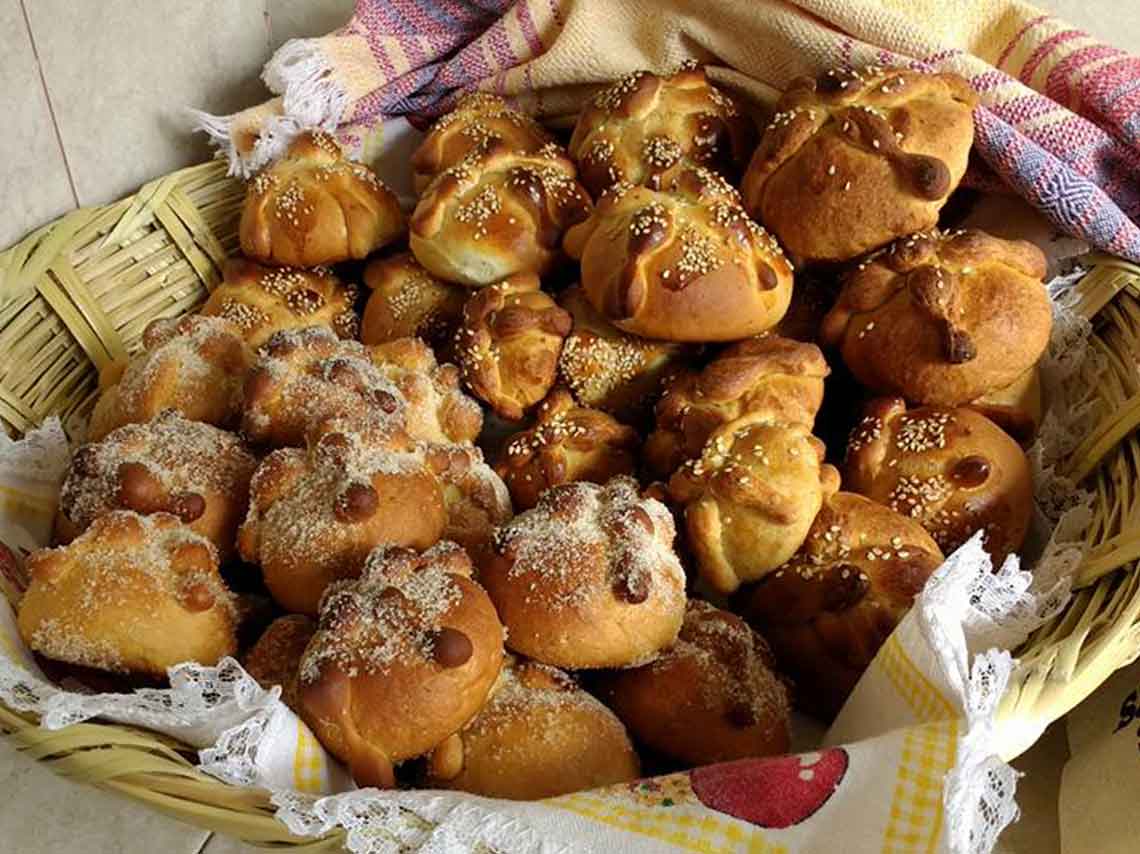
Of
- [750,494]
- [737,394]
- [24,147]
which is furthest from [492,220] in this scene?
[24,147]

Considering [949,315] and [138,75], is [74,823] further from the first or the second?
[949,315]

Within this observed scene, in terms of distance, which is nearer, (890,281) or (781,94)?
(890,281)

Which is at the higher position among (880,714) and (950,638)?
(950,638)

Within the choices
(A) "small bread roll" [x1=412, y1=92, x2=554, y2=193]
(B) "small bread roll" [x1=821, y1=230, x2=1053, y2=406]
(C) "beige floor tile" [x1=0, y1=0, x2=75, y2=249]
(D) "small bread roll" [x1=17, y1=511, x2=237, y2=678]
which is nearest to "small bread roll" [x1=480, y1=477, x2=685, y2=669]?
(D) "small bread roll" [x1=17, y1=511, x2=237, y2=678]

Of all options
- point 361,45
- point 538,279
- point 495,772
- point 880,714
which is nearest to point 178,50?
point 361,45

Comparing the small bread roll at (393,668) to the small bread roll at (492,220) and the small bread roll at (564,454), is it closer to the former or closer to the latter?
the small bread roll at (564,454)

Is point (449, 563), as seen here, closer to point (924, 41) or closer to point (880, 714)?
point (880, 714)

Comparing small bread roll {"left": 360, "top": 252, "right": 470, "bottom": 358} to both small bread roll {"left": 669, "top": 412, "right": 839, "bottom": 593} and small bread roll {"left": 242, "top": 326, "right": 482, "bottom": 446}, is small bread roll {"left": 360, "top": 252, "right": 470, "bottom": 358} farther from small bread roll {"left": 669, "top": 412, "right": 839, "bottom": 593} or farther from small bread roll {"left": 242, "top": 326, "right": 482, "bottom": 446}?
small bread roll {"left": 669, "top": 412, "right": 839, "bottom": 593}
